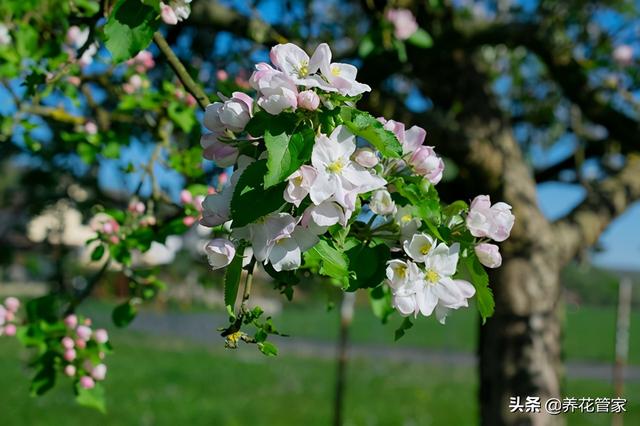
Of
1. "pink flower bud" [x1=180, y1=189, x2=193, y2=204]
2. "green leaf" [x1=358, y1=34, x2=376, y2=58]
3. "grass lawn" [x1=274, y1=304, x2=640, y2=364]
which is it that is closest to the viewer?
"pink flower bud" [x1=180, y1=189, x2=193, y2=204]

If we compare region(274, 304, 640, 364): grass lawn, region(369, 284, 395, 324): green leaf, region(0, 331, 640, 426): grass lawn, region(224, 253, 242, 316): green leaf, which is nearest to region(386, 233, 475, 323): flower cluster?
region(224, 253, 242, 316): green leaf

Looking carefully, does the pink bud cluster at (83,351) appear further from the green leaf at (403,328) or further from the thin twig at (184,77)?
the green leaf at (403,328)

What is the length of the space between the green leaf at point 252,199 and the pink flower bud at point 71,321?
142cm

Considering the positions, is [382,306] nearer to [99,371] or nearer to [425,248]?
[99,371]

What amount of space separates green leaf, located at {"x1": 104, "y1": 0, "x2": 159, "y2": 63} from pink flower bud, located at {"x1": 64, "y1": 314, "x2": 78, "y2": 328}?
1.14m

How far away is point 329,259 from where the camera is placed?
1.10m

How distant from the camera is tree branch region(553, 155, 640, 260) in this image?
4328 millimetres

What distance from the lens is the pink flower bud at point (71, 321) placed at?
7.46ft

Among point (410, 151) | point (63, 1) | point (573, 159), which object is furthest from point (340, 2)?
point (410, 151)

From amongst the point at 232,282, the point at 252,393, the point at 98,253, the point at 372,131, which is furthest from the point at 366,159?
the point at 252,393

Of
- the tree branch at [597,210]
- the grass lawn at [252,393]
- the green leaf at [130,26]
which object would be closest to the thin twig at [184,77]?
the green leaf at [130,26]

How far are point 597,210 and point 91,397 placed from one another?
3.35 meters

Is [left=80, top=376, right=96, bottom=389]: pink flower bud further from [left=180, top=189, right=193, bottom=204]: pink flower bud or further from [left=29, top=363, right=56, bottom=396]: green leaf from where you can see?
[left=180, top=189, right=193, bottom=204]: pink flower bud

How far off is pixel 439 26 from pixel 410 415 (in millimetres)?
5684
